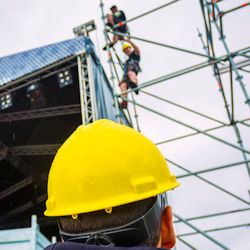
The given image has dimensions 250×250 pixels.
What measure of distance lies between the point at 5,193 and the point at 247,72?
36.5 ft

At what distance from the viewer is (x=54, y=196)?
1053mm

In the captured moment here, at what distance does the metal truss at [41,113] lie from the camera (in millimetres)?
7715

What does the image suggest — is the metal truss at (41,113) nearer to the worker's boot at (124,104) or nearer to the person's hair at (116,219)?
→ the worker's boot at (124,104)

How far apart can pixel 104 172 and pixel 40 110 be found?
745 centimetres

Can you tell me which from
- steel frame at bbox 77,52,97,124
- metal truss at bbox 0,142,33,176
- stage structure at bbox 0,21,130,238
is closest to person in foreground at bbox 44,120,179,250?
stage structure at bbox 0,21,130,238

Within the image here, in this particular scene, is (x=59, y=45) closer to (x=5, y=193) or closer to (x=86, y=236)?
(x=86, y=236)

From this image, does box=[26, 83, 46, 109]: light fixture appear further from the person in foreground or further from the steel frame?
the person in foreground

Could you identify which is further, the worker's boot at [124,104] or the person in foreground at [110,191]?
the worker's boot at [124,104]

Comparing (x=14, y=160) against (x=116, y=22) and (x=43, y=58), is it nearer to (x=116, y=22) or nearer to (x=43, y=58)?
(x=43, y=58)

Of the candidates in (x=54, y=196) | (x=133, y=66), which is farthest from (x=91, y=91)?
(x=54, y=196)

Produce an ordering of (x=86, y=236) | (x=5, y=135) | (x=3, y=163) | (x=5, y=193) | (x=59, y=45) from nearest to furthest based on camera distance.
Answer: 1. (x=86, y=236)
2. (x=59, y=45)
3. (x=5, y=135)
4. (x=3, y=163)
5. (x=5, y=193)

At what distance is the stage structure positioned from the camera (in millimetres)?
5805

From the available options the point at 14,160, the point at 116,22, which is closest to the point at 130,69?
the point at 116,22

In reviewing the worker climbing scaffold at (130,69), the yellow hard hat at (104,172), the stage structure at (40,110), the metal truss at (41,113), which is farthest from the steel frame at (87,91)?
the yellow hard hat at (104,172)
